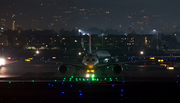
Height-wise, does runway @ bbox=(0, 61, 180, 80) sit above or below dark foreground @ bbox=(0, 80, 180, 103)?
above

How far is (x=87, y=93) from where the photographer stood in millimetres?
21125

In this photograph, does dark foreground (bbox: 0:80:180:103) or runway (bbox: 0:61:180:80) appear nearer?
dark foreground (bbox: 0:80:180:103)

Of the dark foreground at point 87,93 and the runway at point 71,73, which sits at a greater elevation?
the runway at point 71,73

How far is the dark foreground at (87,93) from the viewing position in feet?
60.8

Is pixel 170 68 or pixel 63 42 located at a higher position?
pixel 63 42

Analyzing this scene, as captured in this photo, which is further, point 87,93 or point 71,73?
point 71,73

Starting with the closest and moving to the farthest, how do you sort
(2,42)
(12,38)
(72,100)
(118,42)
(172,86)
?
(72,100) → (172,86) → (2,42) → (118,42) → (12,38)

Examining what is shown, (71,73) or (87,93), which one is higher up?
(71,73)

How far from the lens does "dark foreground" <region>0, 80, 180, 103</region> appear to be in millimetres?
18531

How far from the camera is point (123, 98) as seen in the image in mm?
18891

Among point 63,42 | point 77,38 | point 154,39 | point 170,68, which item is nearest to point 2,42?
point 63,42

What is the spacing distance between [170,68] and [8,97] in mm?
36341

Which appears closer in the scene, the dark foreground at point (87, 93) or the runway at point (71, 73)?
the dark foreground at point (87, 93)

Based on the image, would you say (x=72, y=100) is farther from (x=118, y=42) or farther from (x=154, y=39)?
(x=154, y=39)
